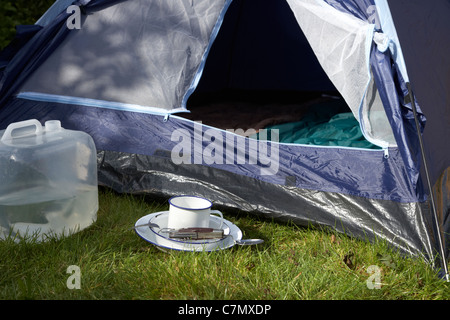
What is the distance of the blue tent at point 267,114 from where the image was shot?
1.91 m

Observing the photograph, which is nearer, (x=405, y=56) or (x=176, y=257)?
(x=176, y=257)

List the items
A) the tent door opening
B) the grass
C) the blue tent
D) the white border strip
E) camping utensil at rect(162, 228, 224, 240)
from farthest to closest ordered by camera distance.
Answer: the tent door opening < the white border strip < the blue tent < camping utensil at rect(162, 228, 224, 240) < the grass

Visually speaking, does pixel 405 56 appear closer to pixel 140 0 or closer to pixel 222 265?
pixel 222 265

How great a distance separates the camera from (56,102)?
2.50 metres

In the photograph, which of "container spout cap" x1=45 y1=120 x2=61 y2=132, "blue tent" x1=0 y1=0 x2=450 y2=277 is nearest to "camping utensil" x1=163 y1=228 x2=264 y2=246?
"blue tent" x1=0 y1=0 x2=450 y2=277

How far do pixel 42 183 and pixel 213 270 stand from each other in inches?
28.1

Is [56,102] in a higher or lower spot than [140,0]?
lower

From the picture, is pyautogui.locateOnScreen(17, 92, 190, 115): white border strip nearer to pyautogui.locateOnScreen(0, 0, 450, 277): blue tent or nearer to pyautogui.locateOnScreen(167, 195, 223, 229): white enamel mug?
pyautogui.locateOnScreen(0, 0, 450, 277): blue tent

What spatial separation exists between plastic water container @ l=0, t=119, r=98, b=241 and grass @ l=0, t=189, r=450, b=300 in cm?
7

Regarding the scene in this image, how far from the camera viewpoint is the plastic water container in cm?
180

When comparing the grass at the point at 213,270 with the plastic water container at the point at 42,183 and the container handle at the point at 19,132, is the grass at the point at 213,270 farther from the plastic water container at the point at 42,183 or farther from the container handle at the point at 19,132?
the container handle at the point at 19,132

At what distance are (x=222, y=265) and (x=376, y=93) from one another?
0.91 m

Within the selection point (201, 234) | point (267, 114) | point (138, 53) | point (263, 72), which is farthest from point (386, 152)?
point (263, 72)
